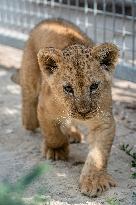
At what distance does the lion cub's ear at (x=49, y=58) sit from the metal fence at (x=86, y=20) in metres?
2.12

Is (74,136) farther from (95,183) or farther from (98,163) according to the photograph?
(95,183)

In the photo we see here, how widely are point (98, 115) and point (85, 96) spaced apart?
0.33 m

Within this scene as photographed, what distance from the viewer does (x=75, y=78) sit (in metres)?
3.24

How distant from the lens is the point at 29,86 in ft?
15.6

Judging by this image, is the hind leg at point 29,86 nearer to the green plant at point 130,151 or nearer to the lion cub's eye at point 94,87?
the green plant at point 130,151

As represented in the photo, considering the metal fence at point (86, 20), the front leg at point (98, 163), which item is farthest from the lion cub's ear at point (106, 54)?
the metal fence at point (86, 20)

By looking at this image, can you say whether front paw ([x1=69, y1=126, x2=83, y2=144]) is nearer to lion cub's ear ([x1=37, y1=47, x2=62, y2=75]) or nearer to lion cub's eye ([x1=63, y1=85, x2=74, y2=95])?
lion cub's ear ([x1=37, y1=47, x2=62, y2=75])

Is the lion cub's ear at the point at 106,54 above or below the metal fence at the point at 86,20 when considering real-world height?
above

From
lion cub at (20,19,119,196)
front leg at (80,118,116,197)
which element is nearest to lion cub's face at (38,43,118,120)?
lion cub at (20,19,119,196)

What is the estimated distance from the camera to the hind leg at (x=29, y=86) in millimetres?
4660

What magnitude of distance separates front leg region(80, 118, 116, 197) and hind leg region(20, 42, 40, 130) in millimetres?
1195

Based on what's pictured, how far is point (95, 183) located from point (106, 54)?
2.98 ft

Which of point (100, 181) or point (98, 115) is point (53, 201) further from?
point (98, 115)

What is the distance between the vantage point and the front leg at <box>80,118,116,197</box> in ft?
11.3
